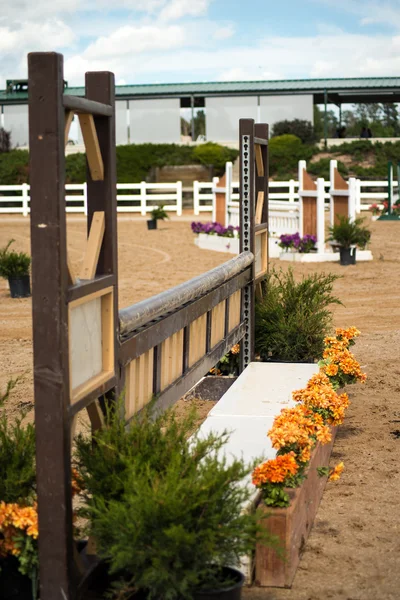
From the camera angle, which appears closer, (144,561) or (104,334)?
(144,561)

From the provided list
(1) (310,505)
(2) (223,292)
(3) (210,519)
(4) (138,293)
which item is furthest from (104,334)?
(4) (138,293)

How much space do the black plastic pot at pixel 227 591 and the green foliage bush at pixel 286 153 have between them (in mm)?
34640

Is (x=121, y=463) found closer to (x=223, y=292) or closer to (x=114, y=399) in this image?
(x=114, y=399)

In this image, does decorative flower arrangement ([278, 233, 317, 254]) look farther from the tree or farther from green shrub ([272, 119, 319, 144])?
the tree

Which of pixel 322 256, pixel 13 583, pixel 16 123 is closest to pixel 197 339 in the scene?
pixel 13 583

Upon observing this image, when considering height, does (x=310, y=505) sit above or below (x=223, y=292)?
below

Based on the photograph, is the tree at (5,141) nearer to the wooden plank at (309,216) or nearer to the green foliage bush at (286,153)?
the green foliage bush at (286,153)

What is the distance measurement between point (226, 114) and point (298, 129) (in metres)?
3.52

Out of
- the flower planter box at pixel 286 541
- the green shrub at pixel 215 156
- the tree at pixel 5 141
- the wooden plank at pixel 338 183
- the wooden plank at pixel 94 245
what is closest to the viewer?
the wooden plank at pixel 94 245

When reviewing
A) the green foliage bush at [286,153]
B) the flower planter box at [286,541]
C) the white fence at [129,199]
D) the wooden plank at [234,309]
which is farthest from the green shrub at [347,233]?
the green foliage bush at [286,153]

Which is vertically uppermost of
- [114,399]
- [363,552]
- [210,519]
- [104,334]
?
[104,334]

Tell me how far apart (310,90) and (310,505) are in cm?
3961

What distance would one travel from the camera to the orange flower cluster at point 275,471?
3.36 metres

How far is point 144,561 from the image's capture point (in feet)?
8.70
